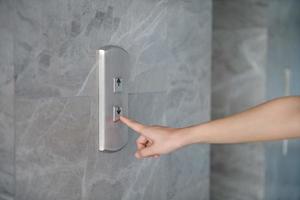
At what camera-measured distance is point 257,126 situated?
31.9 inches

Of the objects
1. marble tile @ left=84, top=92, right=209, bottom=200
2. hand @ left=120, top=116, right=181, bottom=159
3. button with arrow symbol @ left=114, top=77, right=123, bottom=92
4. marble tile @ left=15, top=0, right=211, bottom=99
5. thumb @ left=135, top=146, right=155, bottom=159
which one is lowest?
marble tile @ left=84, top=92, right=209, bottom=200

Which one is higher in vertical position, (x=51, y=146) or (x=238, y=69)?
(x=238, y=69)

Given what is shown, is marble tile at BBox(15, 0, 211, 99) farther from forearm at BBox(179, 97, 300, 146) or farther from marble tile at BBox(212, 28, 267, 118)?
marble tile at BBox(212, 28, 267, 118)

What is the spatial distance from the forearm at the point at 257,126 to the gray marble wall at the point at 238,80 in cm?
121

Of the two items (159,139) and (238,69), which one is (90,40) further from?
(238,69)

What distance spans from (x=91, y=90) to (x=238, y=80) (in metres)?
1.37

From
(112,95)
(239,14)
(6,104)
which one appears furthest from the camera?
(239,14)

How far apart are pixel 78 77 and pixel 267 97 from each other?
55.5 inches

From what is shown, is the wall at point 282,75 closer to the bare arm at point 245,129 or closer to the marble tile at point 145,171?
the marble tile at point 145,171

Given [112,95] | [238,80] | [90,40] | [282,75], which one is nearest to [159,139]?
[112,95]

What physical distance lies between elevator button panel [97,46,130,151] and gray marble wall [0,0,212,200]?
2 centimetres

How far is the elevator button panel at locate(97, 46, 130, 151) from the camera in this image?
89cm

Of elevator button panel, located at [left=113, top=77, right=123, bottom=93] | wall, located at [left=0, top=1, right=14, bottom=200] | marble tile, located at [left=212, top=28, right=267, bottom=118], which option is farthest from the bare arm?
marble tile, located at [left=212, top=28, right=267, bottom=118]

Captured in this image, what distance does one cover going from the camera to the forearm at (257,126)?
2.62ft
